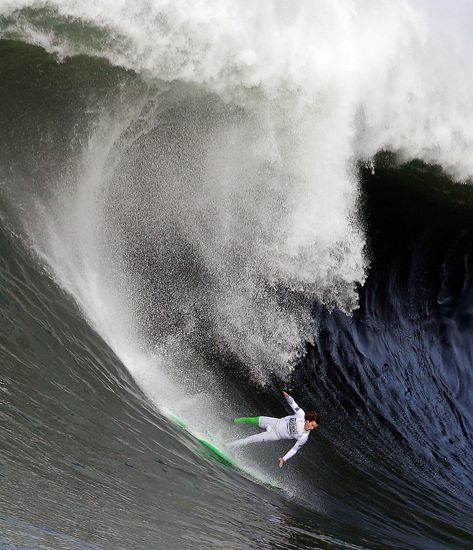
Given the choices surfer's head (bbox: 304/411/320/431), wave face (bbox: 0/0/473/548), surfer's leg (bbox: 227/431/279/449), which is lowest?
surfer's leg (bbox: 227/431/279/449)

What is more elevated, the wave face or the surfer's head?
the wave face

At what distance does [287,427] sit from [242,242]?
121 inches

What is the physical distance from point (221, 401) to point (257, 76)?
4.09 m

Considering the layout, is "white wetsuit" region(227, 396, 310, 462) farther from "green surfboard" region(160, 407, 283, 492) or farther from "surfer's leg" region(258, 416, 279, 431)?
"green surfboard" region(160, 407, 283, 492)

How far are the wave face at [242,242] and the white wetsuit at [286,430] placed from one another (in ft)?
0.68

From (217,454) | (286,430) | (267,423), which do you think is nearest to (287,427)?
(286,430)

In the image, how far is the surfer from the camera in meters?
8.10

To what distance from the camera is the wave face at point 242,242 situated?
7.84 m

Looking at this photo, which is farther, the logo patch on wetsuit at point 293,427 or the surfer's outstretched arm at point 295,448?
the logo patch on wetsuit at point 293,427

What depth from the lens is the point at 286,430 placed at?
8.29m

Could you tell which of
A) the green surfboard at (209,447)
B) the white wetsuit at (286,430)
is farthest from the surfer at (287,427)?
the green surfboard at (209,447)

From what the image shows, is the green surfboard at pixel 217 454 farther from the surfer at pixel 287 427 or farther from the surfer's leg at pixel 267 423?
the surfer's leg at pixel 267 423

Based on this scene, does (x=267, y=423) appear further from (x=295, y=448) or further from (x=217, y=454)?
(x=217, y=454)

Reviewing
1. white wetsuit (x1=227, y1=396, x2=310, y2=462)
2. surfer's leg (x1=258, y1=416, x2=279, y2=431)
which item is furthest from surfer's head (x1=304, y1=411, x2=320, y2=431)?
surfer's leg (x1=258, y1=416, x2=279, y2=431)
